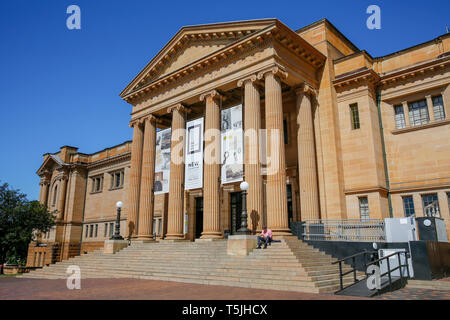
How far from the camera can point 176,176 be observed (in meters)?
24.2

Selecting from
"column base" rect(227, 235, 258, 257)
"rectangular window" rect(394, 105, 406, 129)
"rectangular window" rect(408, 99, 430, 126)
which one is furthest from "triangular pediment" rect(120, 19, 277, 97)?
"column base" rect(227, 235, 258, 257)

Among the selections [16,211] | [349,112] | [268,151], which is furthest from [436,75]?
[16,211]

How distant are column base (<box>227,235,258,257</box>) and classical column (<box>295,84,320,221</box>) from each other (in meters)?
4.96

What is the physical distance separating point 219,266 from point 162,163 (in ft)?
38.0

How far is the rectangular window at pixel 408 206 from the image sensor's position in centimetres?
2081

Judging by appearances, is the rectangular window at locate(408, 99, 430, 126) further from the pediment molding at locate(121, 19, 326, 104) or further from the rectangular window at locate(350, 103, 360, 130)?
the pediment molding at locate(121, 19, 326, 104)

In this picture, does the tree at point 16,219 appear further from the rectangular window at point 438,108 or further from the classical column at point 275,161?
the rectangular window at point 438,108

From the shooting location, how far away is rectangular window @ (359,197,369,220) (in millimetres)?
21114

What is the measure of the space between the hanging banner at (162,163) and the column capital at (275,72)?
839 cm

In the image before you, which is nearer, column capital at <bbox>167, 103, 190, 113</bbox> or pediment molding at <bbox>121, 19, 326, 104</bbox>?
pediment molding at <bbox>121, 19, 326, 104</bbox>

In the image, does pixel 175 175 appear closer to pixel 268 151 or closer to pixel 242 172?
pixel 242 172

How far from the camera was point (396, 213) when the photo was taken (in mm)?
21094

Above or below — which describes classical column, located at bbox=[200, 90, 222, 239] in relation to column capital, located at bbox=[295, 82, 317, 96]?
below
